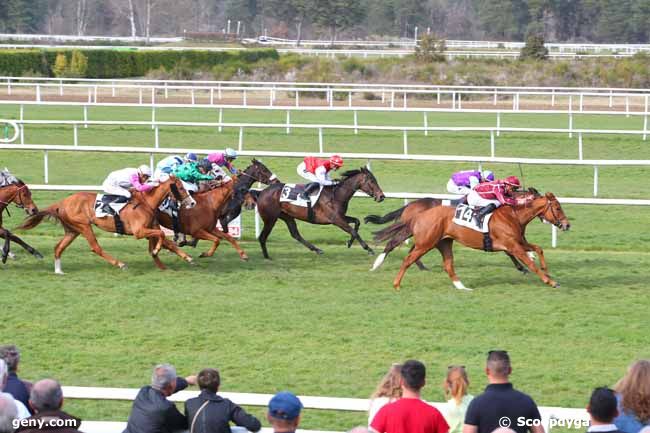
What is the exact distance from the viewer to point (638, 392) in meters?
4.34

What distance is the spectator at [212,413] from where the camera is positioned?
4699mm

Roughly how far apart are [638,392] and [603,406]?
0.33m

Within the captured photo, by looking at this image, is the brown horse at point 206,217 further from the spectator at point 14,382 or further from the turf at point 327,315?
the spectator at point 14,382

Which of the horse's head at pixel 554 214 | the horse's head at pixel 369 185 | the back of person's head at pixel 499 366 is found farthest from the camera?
the horse's head at pixel 369 185

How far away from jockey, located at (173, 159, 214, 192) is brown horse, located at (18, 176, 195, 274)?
459mm

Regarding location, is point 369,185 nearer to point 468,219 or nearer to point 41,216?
point 468,219

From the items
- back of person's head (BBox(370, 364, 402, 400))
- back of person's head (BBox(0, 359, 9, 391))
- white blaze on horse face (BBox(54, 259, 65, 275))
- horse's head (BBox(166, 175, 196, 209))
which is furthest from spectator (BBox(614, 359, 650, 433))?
white blaze on horse face (BBox(54, 259, 65, 275))

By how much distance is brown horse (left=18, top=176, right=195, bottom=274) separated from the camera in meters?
10.6

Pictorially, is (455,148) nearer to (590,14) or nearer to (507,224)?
(507,224)

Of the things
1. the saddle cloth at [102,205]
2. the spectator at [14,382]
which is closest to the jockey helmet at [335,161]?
the saddle cloth at [102,205]

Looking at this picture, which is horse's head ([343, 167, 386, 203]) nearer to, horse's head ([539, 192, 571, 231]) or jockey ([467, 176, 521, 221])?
jockey ([467, 176, 521, 221])

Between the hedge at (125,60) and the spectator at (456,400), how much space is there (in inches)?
1244

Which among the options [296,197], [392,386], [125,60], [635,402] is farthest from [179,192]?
[125,60]

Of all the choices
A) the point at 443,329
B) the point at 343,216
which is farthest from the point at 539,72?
the point at 443,329
